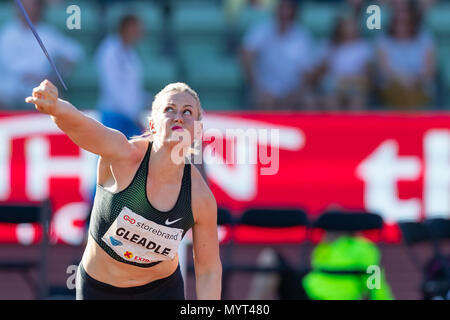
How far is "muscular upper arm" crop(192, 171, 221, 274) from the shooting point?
450cm

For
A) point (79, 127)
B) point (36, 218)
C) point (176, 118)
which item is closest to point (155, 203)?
point (176, 118)

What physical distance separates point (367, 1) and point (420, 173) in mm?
2222

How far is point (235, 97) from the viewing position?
11836mm

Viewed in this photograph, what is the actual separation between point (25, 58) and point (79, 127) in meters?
6.55

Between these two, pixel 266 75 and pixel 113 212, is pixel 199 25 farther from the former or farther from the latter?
pixel 113 212

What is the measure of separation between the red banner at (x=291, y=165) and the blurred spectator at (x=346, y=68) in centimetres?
37

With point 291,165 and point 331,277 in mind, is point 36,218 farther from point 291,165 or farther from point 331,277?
point 291,165

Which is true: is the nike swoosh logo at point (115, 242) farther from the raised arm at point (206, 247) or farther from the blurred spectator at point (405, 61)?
the blurred spectator at point (405, 61)

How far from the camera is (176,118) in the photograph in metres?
4.27

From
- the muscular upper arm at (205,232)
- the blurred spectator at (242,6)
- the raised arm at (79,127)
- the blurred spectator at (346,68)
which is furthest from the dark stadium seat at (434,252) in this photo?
the blurred spectator at (242,6)

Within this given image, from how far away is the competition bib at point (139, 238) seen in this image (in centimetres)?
443

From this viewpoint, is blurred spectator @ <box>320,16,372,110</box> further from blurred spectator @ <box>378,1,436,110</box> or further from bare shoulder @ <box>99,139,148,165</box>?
bare shoulder @ <box>99,139,148,165</box>
